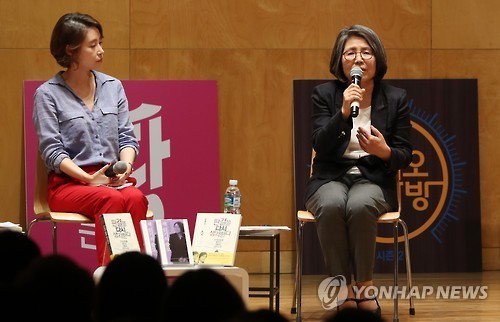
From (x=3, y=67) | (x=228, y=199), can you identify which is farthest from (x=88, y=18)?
(x=3, y=67)

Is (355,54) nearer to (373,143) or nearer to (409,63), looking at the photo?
(373,143)

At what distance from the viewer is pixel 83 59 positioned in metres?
4.47

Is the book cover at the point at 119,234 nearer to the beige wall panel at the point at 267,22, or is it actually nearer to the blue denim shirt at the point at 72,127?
the blue denim shirt at the point at 72,127

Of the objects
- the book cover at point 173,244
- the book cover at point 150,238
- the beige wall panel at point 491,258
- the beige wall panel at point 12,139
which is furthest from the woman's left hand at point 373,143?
the beige wall panel at point 12,139

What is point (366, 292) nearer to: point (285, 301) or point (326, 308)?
point (326, 308)

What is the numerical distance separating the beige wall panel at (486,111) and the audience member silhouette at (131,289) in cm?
478

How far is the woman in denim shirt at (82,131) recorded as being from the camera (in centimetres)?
427

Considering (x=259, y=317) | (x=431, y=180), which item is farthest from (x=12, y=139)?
(x=259, y=317)

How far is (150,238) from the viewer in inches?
146

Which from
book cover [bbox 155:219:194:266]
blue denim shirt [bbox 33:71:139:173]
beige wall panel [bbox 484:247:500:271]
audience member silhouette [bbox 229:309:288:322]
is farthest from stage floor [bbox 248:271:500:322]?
audience member silhouette [bbox 229:309:288:322]

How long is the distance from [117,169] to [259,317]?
3037mm

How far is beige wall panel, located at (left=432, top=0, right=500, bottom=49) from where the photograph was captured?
612cm

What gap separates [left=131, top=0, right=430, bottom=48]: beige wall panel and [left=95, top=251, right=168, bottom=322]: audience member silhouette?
14.6ft

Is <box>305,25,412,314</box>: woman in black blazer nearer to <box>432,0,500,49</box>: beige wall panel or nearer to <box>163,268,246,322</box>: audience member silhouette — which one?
<box>432,0,500,49</box>: beige wall panel
